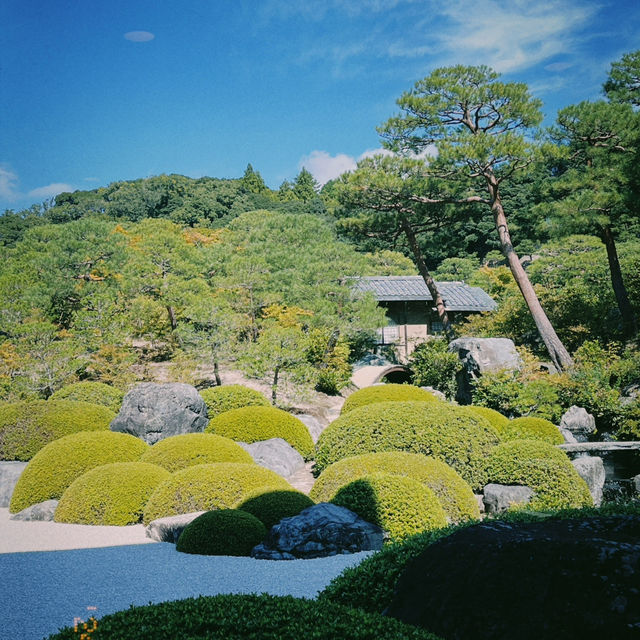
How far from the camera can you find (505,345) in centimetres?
1295

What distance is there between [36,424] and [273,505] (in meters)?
5.11

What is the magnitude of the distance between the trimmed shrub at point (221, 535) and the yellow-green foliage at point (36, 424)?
4631 millimetres

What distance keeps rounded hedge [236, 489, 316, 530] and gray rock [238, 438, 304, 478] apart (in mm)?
3024

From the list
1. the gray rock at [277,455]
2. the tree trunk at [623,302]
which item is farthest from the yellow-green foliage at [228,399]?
the tree trunk at [623,302]

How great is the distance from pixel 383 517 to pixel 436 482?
906 millimetres

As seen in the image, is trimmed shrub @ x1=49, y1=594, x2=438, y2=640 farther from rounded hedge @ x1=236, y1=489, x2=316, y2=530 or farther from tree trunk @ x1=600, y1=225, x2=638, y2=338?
tree trunk @ x1=600, y1=225, x2=638, y2=338

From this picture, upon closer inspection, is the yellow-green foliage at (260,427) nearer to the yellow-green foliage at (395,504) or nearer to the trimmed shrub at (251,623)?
the yellow-green foliage at (395,504)

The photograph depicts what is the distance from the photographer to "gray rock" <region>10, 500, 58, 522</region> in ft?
21.4

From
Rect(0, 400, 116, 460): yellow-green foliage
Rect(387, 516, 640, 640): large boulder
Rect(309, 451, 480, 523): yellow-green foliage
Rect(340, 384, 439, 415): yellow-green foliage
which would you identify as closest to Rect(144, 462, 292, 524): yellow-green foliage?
Rect(309, 451, 480, 523): yellow-green foliage

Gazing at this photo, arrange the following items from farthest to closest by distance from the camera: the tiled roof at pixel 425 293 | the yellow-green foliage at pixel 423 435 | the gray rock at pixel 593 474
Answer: the tiled roof at pixel 425 293
the gray rock at pixel 593 474
the yellow-green foliage at pixel 423 435

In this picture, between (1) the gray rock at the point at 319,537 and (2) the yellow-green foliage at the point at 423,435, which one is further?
(2) the yellow-green foliage at the point at 423,435

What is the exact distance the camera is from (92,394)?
34.6ft

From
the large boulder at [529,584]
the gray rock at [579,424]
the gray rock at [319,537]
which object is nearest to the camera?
the large boulder at [529,584]

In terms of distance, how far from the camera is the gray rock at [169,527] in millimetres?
5316
